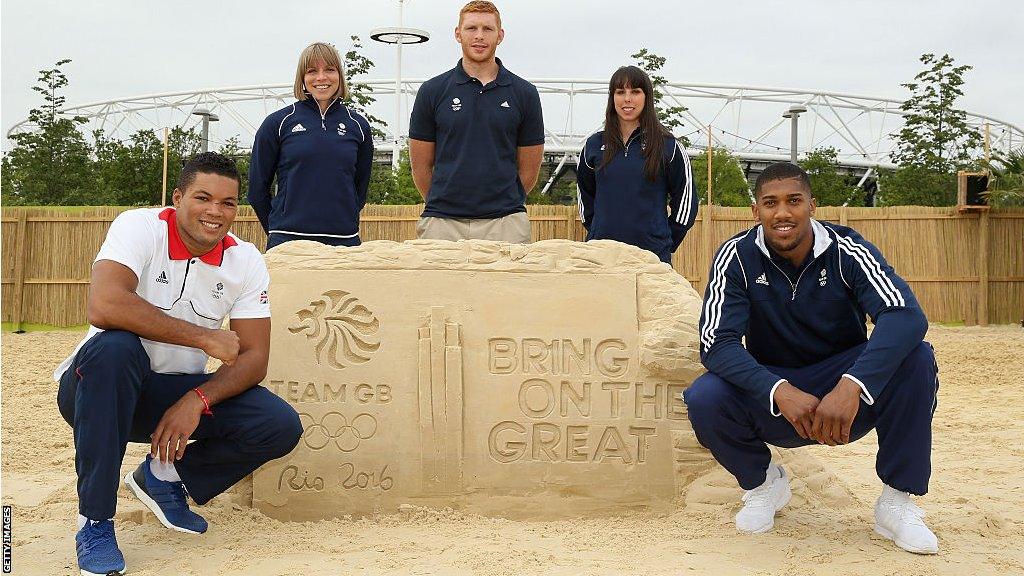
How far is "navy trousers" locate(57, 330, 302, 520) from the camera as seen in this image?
2969 millimetres

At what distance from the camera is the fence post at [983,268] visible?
11719 mm

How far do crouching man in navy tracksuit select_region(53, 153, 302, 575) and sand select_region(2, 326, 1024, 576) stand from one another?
215 millimetres

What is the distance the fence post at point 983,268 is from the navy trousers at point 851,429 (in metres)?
9.61

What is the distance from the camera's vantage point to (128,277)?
314 centimetres

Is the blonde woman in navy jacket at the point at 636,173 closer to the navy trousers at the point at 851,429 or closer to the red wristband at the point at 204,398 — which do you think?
the navy trousers at the point at 851,429

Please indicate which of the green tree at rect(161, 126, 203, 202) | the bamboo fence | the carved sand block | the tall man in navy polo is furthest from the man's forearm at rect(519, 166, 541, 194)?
the green tree at rect(161, 126, 203, 202)

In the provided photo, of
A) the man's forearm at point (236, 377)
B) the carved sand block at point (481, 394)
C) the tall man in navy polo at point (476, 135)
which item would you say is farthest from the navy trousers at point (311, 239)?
the man's forearm at point (236, 377)

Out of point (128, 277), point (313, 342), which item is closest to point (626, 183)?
point (313, 342)

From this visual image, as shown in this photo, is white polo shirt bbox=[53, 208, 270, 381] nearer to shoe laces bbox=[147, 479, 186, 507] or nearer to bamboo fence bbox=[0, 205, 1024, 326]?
shoe laces bbox=[147, 479, 186, 507]

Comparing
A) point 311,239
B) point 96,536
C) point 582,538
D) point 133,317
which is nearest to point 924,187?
point 311,239

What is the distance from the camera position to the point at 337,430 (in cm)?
392

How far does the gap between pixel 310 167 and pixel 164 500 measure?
1747 millimetres

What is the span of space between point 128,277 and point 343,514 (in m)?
1.37

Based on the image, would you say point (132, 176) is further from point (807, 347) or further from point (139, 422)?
point (807, 347)
